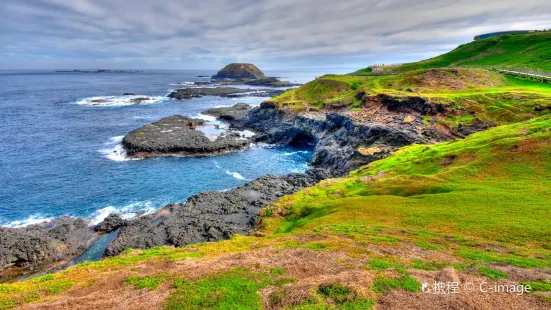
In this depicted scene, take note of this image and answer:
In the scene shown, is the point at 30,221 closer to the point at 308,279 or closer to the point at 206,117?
the point at 308,279

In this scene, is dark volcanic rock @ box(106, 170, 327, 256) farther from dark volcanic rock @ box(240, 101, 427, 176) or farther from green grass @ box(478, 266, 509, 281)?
green grass @ box(478, 266, 509, 281)

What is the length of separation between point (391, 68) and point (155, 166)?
135 metres

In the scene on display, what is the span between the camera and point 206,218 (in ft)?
146

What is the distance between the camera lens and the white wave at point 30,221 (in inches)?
1810

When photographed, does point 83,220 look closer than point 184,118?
Yes

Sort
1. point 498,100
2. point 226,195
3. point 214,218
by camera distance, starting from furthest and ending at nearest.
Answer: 1. point 498,100
2. point 226,195
3. point 214,218

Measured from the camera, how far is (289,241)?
27.3m

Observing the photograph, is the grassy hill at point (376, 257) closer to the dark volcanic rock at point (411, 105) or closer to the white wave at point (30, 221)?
the white wave at point (30, 221)

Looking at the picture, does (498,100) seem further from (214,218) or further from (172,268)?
(172,268)

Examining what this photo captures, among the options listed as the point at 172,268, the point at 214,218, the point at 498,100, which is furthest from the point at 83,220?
the point at 498,100

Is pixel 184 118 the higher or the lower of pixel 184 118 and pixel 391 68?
the lower

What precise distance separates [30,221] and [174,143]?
4316 centimetres

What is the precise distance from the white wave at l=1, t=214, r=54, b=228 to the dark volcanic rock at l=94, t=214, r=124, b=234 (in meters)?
9.80

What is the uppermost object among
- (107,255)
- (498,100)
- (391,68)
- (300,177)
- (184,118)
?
(391,68)
